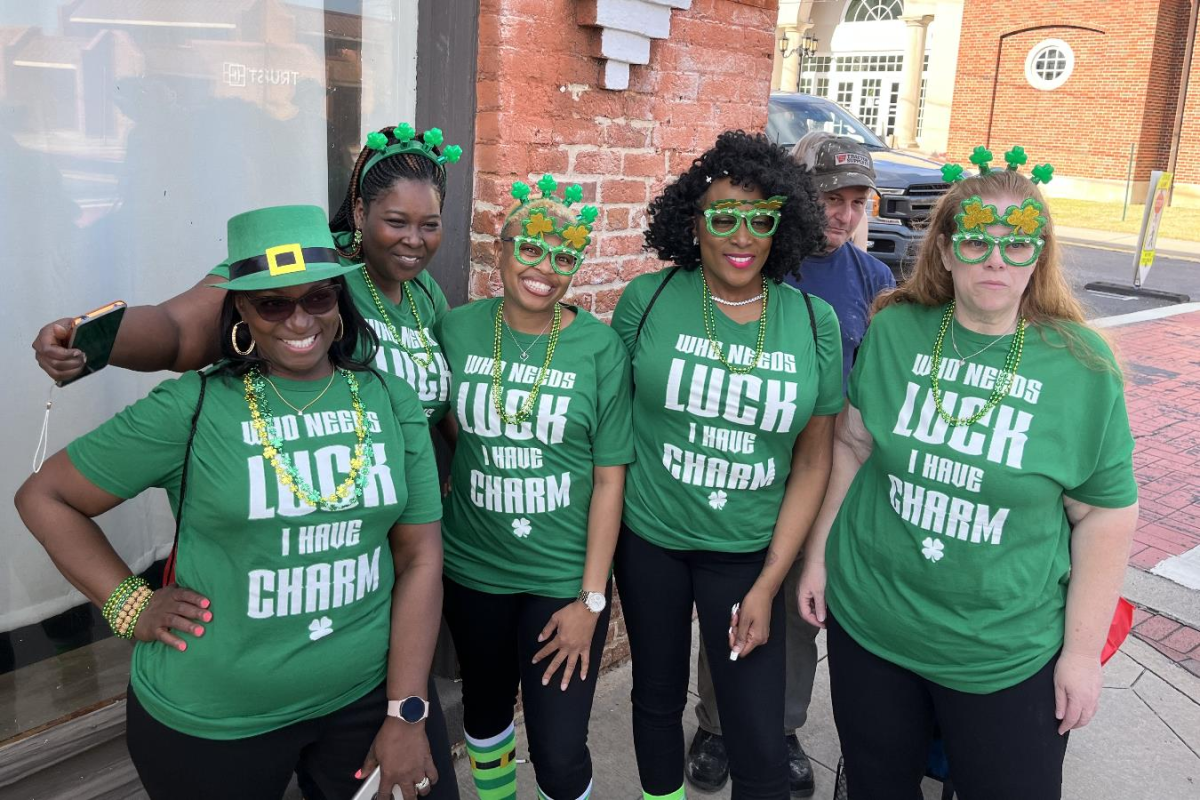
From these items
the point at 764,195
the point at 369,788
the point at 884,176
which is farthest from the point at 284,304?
the point at 884,176

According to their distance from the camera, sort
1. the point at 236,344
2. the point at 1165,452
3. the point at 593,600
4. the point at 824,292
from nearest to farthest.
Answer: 1. the point at 236,344
2. the point at 593,600
3. the point at 824,292
4. the point at 1165,452

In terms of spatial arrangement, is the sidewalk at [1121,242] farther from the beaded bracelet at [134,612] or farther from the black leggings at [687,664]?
the beaded bracelet at [134,612]

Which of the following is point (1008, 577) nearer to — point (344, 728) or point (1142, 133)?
point (344, 728)

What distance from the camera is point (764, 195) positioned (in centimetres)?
257

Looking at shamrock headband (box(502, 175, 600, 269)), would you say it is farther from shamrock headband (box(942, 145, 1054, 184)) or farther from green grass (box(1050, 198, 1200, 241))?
green grass (box(1050, 198, 1200, 241))

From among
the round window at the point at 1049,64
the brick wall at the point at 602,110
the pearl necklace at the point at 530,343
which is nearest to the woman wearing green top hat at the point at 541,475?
the pearl necklace at the point at 530,343

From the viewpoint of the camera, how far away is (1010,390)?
2.14 metres

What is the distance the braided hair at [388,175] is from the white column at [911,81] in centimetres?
2682

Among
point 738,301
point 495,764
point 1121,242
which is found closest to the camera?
point 738,301

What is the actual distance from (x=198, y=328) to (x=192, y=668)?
707 millimetres

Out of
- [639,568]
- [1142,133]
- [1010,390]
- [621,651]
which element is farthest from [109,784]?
[1142,133]

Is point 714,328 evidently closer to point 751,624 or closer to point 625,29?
point 751,624

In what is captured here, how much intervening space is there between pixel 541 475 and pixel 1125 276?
557 inches

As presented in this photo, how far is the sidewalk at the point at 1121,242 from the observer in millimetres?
17000
